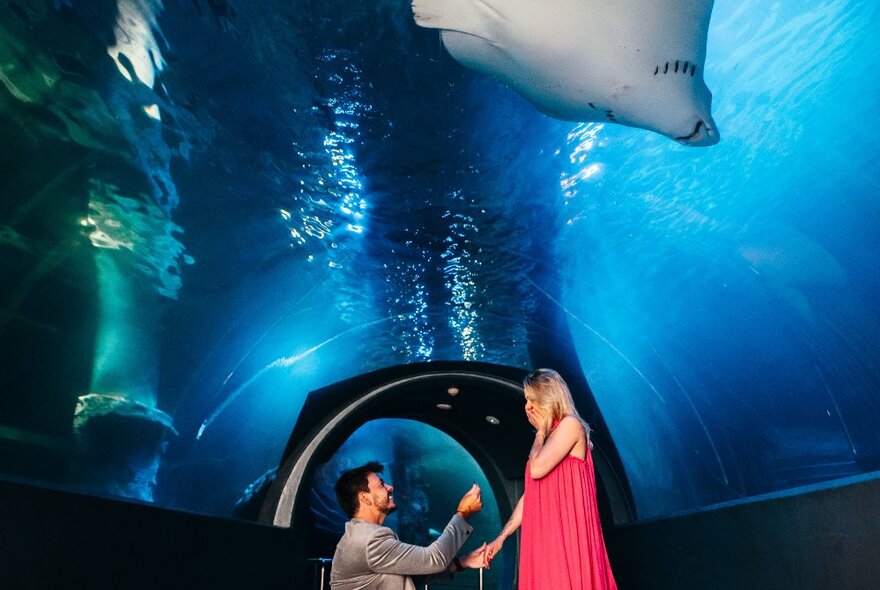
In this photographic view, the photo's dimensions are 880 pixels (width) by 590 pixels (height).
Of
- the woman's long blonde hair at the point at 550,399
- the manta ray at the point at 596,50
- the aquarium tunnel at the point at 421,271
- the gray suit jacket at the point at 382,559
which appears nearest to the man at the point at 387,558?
the gray suit jacket at the point at 382,559

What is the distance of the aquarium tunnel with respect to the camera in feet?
10.9

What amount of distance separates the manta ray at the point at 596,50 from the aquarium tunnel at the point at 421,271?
0.02m

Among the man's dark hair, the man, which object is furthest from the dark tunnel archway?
the man

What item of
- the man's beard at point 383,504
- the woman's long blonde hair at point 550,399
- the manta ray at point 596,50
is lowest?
the man's beard at point 383,504

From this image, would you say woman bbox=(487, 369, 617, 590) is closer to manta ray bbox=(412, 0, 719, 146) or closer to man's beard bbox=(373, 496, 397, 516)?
man's beard bbox=(373, 496, 397, 516)

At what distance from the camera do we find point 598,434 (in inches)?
306

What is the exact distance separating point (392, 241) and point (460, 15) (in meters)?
3.07

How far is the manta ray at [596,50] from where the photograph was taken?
2.91m

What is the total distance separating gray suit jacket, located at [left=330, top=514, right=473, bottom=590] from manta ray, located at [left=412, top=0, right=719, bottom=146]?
2161mm

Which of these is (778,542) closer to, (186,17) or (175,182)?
(186,17)

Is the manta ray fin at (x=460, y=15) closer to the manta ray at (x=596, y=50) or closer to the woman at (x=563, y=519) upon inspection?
the manta ray at (x=596, y=50)

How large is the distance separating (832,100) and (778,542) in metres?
3.62

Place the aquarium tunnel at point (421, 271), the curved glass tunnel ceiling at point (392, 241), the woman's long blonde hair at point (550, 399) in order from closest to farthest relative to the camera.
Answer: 1. the woman's long blonde hair at point (550, 399)
2. the aquarium tunnel at point (421, 271)
3. the curved glass tunnel ceiling at point (392, 241)

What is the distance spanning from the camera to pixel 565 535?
8.00 feet
